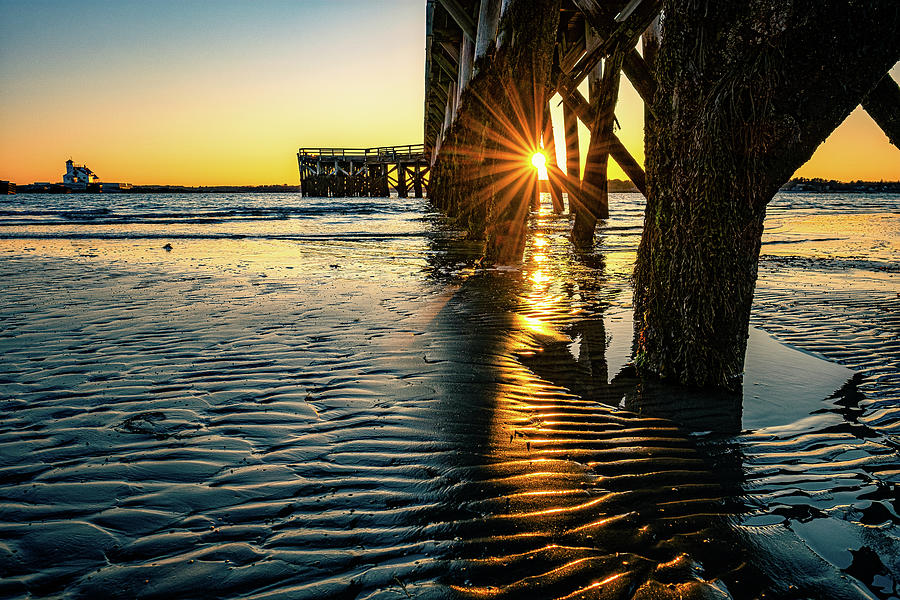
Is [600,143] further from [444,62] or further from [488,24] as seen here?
[444,62]

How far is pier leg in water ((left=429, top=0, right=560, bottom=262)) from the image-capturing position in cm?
575

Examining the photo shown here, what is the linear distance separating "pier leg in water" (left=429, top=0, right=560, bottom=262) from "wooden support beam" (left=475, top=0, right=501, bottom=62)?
16cm

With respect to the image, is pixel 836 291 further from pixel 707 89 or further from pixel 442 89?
pixel 442 89

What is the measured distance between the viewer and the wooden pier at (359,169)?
1930 inches

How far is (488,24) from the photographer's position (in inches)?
264

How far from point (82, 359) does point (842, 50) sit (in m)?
4.56

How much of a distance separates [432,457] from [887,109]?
3.68 metres

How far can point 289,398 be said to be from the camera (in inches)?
113

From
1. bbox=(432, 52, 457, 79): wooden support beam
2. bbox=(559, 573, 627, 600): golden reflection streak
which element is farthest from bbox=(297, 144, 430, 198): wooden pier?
bbox=(559, 573, 627, 600): golden reflection streak

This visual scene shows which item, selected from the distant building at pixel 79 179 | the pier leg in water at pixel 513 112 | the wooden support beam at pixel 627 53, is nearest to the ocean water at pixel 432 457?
the pier leg in water at pixel 513 112

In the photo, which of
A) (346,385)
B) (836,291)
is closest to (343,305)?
(346,385)

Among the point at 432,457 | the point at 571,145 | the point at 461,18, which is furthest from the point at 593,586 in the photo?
the point at 571,145

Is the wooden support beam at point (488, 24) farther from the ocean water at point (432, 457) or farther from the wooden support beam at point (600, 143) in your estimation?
the ocean water at point (432, 457)

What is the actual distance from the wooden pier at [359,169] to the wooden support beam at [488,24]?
42.5m
